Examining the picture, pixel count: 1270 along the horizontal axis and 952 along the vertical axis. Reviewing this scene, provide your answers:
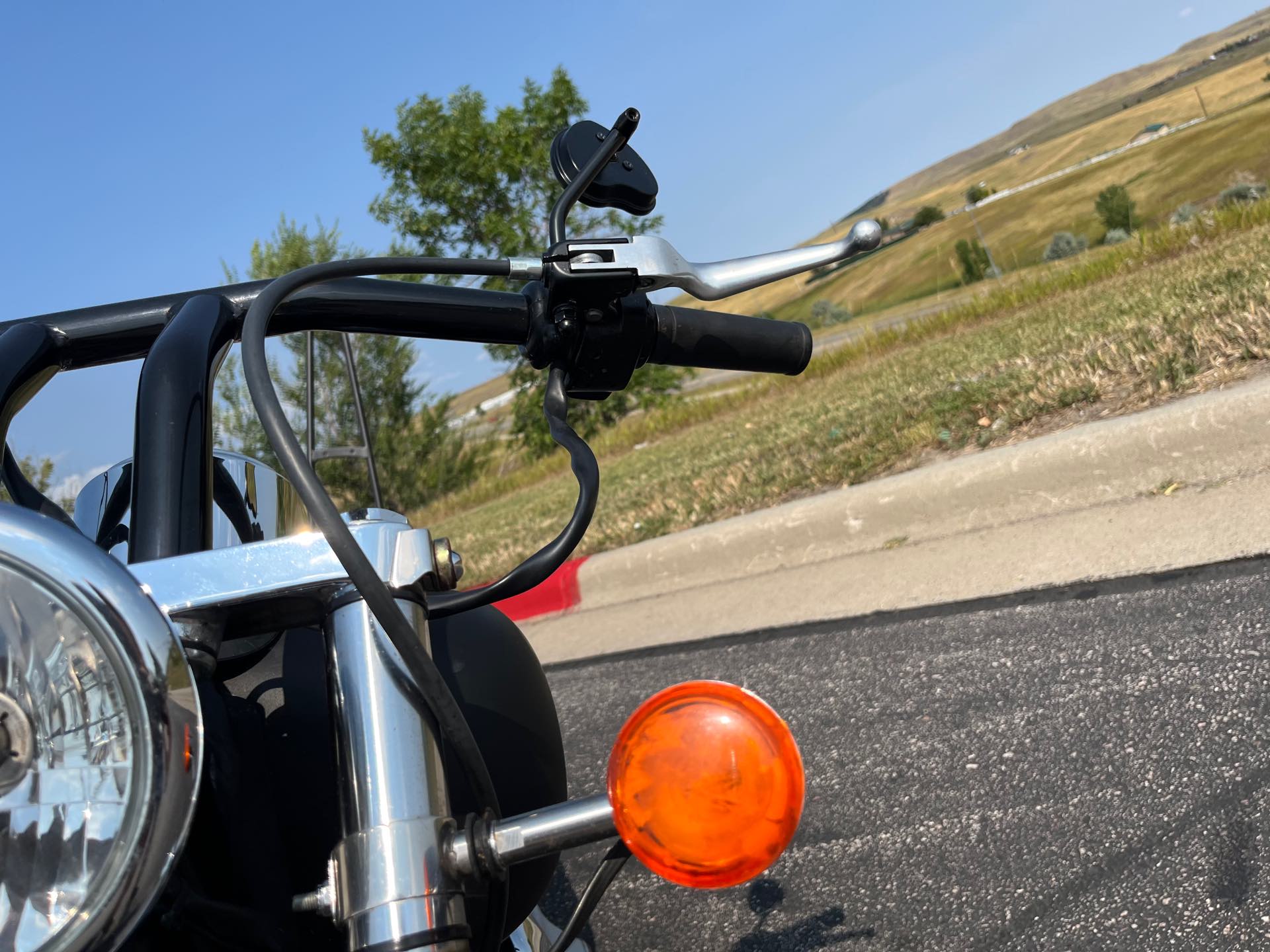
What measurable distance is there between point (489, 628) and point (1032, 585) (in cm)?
188

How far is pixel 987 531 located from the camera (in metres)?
3.13

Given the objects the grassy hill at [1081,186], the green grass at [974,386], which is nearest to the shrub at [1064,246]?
the grassy hill at [1081,186]

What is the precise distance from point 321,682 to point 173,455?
0.29m

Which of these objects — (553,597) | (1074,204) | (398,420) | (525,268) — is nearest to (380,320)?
(525,268)

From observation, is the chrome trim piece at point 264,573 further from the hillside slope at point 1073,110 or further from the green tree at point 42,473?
the hillside slope at point 1073,110

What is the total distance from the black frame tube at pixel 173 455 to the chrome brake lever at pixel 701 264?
1.25 feet

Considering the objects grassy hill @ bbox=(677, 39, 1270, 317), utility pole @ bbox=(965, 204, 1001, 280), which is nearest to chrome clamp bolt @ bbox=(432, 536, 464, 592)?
utility pole @ bbox=(965, 204, 1001, 280)

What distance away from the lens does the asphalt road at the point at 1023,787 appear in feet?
4.96

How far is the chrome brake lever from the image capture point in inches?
39.8

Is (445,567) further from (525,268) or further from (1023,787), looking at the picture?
(1023,787)

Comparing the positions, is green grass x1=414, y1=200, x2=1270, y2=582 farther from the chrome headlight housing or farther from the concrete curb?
the chrome headlight housing

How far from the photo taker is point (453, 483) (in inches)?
782

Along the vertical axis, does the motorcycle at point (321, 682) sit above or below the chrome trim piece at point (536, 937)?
above

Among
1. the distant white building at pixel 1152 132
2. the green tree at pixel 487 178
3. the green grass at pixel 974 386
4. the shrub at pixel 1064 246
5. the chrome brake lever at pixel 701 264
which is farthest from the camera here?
the distant white building at pixel 1152 132
